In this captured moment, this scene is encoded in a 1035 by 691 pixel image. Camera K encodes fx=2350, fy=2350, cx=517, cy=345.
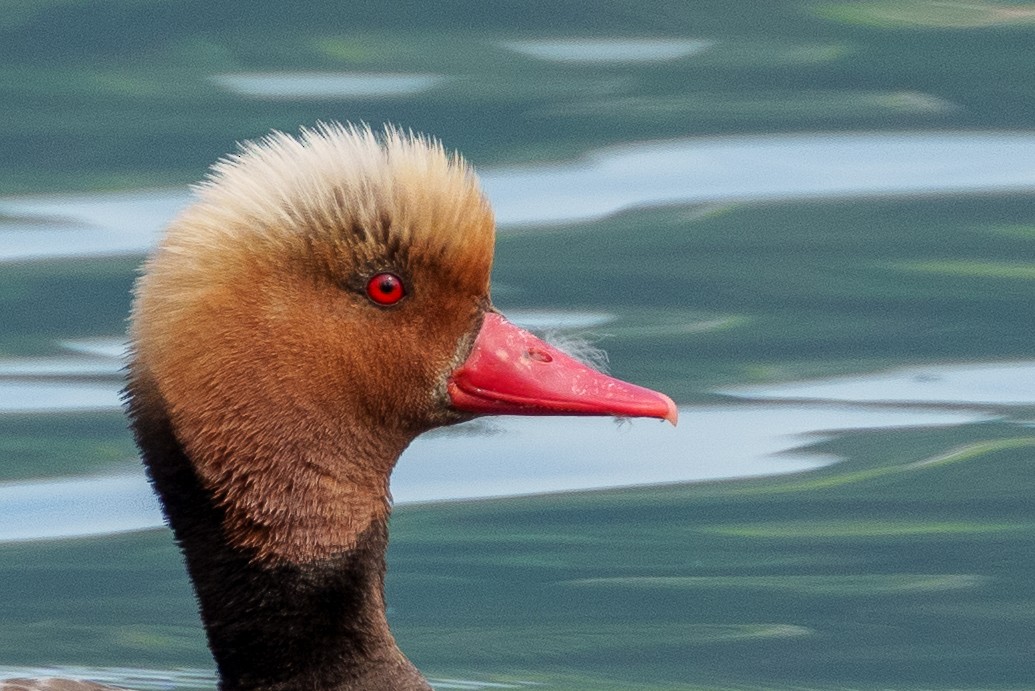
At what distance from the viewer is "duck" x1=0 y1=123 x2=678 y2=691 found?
4.95 m

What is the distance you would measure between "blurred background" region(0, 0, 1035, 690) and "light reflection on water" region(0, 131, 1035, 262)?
0.05 ft

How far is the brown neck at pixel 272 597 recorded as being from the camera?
16.4 feet

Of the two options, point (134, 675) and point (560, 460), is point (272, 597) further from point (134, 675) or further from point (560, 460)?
point (560, 460)

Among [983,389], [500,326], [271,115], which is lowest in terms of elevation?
[500,326]

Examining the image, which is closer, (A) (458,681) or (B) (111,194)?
(A) (458,681)

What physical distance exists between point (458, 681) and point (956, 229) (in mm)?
2943

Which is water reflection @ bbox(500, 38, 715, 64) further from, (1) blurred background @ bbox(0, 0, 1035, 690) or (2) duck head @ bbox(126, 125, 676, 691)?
(2) duck head @ bbox(126, 125, 676, 691)

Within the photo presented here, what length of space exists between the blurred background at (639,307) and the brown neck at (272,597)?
138cm

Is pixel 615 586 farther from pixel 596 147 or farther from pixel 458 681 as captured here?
pixel 596 147

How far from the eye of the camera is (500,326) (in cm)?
529

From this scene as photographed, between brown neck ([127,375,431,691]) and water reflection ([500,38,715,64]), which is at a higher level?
water reflection ([500,38,715,64])

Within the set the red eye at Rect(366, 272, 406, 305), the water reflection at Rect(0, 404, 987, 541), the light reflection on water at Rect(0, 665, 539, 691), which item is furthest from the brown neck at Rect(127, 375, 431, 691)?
the water reflection at Rect(0, 404, 987, 541)

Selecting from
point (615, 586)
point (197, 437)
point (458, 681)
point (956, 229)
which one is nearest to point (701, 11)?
point (956, 229)

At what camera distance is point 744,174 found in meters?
8.64
